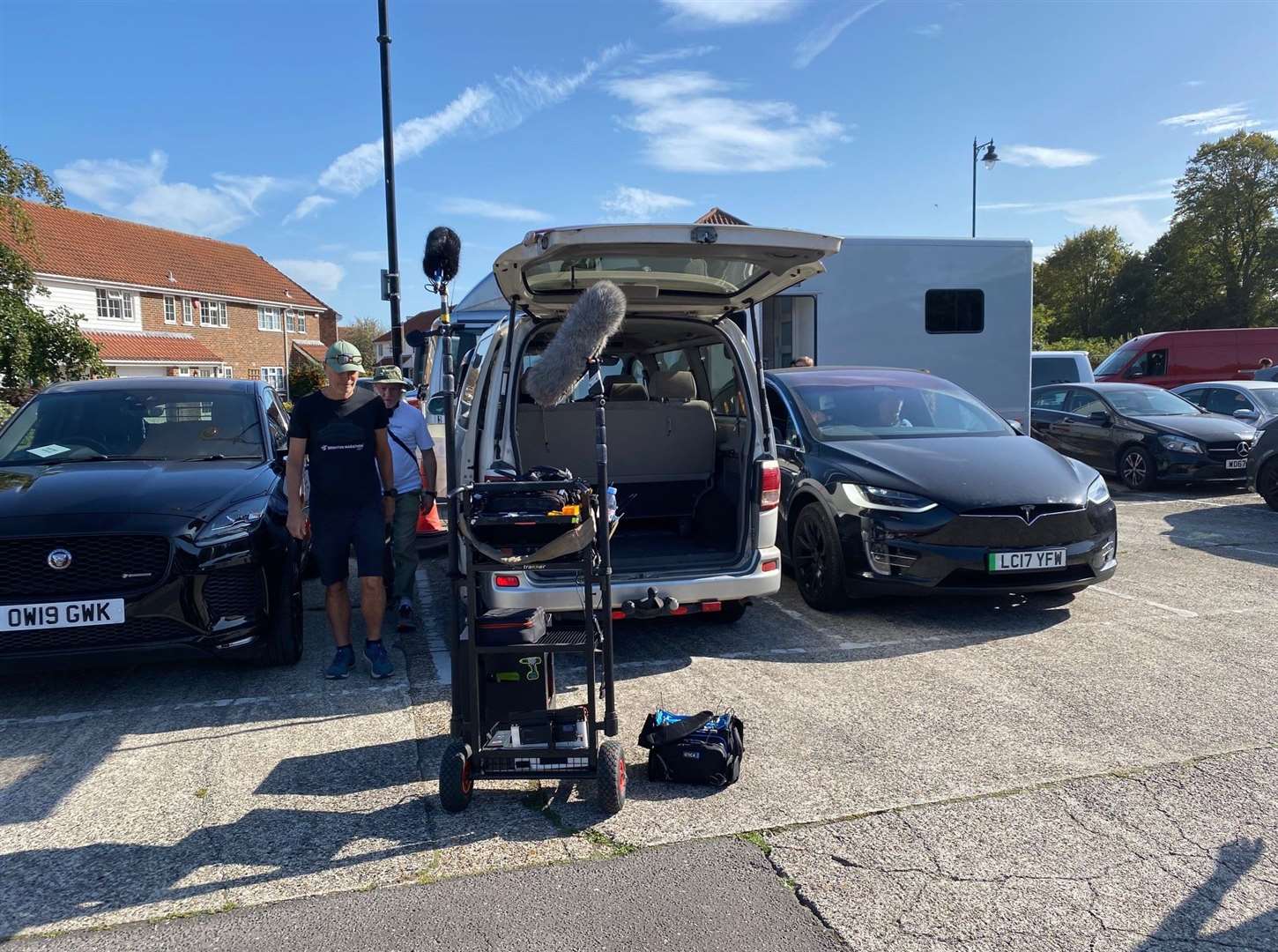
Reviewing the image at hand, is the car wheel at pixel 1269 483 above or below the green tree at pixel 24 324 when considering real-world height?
below

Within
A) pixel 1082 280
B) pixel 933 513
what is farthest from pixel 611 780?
pixel 1082 280

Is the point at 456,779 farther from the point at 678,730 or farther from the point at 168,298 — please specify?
the point at 168,298

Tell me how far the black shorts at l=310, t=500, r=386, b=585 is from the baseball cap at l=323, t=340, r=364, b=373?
76 cm

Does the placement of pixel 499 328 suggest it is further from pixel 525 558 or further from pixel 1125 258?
pixel 1125 258

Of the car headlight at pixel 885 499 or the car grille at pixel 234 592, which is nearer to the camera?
the car grille at pixel 234 592

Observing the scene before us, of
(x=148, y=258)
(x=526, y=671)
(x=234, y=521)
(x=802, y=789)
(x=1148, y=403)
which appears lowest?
(x=802, y=789)

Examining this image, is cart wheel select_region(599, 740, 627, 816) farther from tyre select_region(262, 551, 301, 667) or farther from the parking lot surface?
tyre select_region(262, 551, 301, 667)

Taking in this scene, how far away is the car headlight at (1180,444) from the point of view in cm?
1172

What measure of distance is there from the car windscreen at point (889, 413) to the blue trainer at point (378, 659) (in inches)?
140

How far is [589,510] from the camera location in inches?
138

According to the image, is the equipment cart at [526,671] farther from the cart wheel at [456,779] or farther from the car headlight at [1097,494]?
the car headlight at [1097,494]

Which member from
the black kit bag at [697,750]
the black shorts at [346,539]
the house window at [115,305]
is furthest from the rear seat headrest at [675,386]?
the house window at [115,305]

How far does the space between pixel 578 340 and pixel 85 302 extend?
4161 cm

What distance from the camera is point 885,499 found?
232 inches
